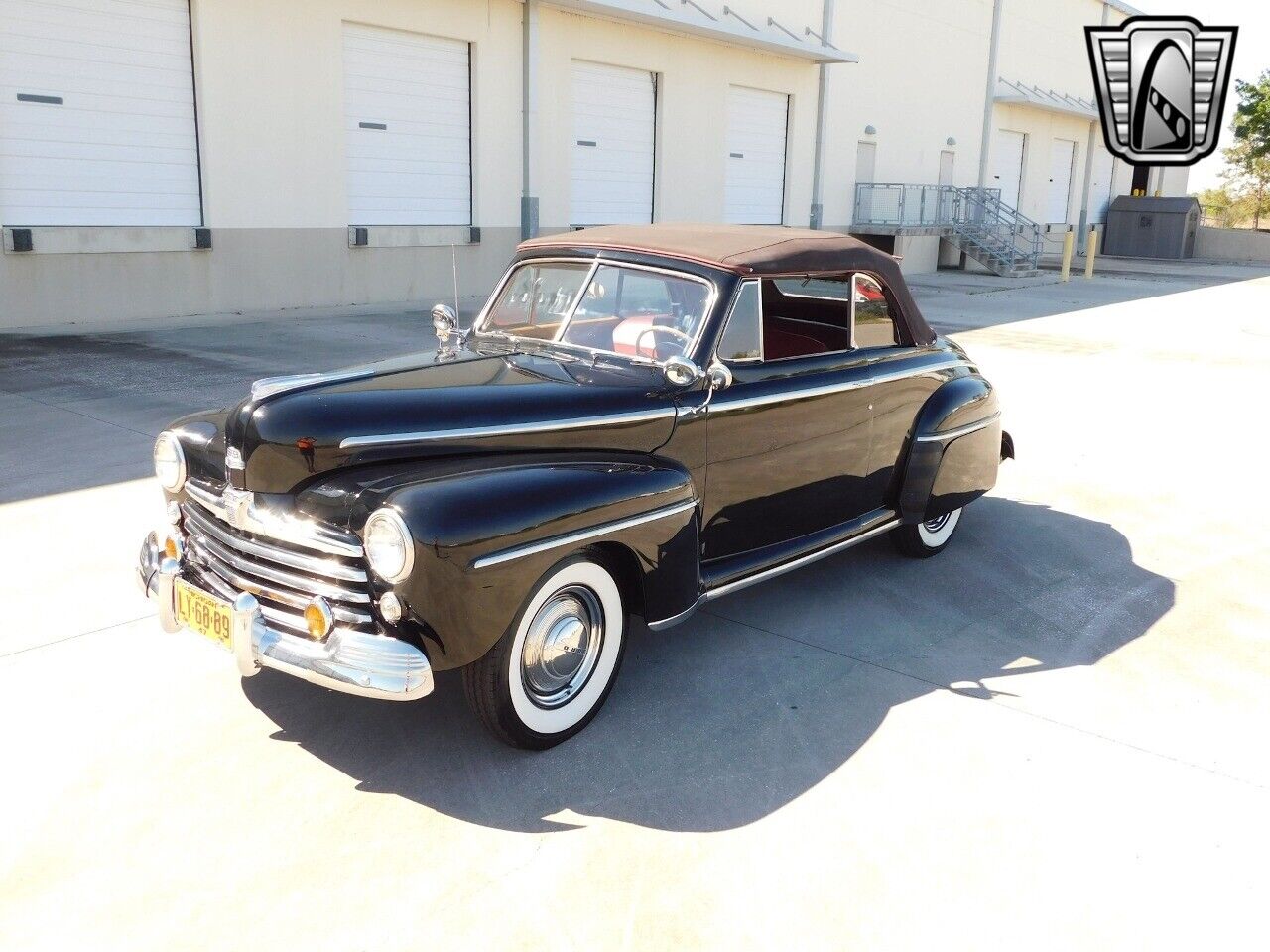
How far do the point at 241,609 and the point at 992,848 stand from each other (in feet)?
7.77

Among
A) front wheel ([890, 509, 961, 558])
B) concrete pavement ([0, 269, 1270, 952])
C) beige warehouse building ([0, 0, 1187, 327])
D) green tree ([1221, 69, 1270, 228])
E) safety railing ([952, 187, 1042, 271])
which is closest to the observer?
concrete pavement ([0, 269, 1270, 952])

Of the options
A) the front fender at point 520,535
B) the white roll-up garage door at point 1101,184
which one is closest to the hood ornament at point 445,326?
the front fender at point 520,535

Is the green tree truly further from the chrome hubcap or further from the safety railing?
the chrome hubcap

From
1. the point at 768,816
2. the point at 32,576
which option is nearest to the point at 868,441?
the point at 768,816

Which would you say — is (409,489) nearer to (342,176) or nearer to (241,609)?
(241,609)

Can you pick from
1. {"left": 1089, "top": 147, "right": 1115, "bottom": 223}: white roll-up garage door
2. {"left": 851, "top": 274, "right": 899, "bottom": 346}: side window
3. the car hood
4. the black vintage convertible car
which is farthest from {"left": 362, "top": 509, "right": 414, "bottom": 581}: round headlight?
{"left": 1089, "top": 147, "right": 1115, "bottom": 223}: white roll-up garage door

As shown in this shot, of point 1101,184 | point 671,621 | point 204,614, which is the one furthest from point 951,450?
point 1101,184

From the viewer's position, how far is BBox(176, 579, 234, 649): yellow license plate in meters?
3.46

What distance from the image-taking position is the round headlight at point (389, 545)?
3.19 m

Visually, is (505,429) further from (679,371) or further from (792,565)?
(792,565)

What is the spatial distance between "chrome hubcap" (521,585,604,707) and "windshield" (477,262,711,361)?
1.09 metres

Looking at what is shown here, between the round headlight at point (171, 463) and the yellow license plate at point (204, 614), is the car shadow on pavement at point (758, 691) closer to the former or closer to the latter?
the yellow license plate at point (204, 614)

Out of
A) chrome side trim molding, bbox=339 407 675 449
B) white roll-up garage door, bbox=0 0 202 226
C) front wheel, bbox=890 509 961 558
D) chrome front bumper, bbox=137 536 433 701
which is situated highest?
white roll-up garage door, bbox=0 0 202 226

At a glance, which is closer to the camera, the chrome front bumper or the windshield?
the chrome front bumper
